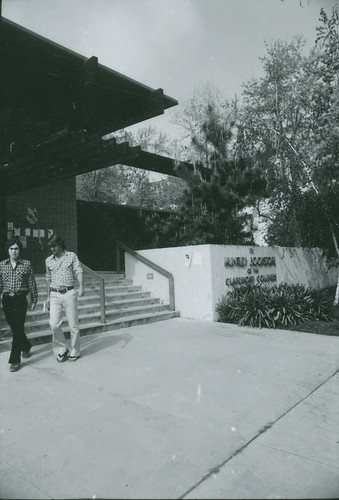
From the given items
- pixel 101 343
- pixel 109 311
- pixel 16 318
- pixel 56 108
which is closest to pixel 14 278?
pixel 16 318

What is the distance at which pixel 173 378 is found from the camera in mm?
4863

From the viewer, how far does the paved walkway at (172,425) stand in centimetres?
256

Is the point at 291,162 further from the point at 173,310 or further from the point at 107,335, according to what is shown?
the point at 107,335

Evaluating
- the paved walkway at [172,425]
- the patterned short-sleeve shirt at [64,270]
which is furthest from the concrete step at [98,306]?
the patterned short-sleeve shirt at [64,270]

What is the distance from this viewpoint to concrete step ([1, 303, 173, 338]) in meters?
7.07

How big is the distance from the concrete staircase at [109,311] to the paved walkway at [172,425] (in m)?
1.06

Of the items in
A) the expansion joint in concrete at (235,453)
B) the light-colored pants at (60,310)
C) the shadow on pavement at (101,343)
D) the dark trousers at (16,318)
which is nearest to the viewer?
the expansion joint in concrete at (235,453)

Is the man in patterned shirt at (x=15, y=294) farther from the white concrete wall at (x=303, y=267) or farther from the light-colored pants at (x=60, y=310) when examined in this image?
the white concrete wall at (x=303, y=267)

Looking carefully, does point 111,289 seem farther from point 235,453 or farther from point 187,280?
point 235,453

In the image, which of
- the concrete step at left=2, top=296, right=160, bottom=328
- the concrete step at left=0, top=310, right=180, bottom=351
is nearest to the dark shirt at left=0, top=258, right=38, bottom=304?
the concrete step at left=0, top=310, right=180, bottom=351

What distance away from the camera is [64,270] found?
5555 mm

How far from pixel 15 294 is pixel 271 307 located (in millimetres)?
5691

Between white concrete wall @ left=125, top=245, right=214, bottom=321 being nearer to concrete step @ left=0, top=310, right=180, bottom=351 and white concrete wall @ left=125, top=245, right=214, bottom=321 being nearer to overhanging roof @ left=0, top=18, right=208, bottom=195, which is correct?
concrete step @ left=0, top=310, right=180, bottom=351

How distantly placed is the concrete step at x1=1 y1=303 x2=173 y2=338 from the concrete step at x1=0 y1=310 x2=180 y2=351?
98 millimetres
